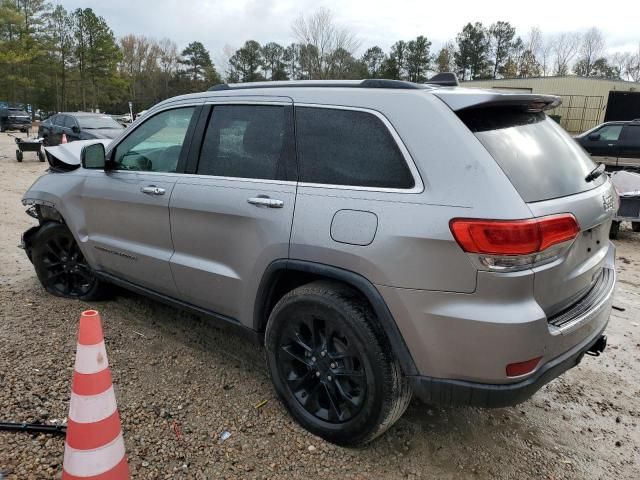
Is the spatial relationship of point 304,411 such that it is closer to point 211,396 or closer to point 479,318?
point 211,396

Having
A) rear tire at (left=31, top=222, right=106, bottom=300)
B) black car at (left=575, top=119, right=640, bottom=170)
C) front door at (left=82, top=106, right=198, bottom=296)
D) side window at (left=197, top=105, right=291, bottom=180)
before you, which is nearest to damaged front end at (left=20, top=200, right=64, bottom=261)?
rear tire at (left=31, top=222, right=106, bottom=300)

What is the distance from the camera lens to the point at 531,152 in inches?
97.1

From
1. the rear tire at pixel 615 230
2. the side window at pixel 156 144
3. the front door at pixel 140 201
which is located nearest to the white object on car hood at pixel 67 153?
the front door at pixel 140 201

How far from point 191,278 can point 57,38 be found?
191 ft

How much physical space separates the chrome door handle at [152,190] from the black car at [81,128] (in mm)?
13023

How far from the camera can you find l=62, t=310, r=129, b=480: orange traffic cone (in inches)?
81.3

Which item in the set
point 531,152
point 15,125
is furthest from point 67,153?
point 15,125

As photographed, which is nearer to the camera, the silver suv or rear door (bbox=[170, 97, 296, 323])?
the silver suv

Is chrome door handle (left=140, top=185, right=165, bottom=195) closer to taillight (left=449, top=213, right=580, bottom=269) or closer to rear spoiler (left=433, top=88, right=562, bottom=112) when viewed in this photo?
rear spoiler (left=433, top=88, right=562, bottom=112)

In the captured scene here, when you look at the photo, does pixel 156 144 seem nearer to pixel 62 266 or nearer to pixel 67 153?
pixel 67 153

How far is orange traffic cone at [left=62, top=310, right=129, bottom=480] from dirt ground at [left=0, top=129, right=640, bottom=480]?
433mm

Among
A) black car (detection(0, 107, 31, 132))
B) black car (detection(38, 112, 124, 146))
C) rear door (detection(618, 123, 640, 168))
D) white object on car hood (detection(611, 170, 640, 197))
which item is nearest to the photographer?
white object on car hood (detection(611, 170, 640, 197))

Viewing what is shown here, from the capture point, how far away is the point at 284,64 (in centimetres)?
6775

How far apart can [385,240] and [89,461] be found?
1540 mm
